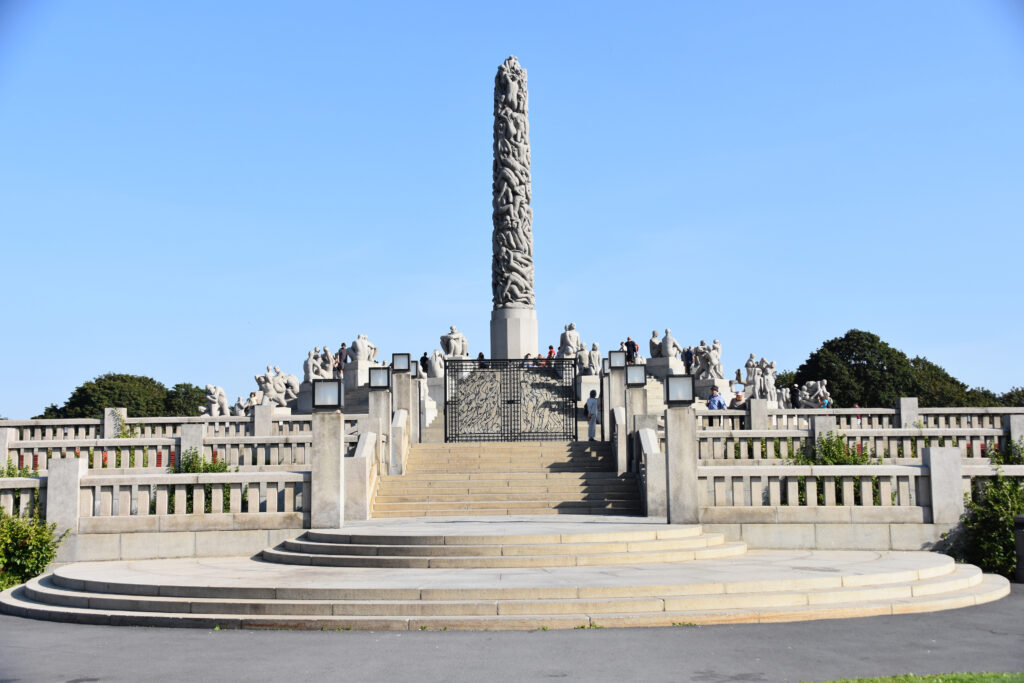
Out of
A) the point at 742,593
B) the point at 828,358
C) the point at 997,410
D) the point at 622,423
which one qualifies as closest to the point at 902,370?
the point at 828,358

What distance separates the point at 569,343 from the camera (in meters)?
51.2

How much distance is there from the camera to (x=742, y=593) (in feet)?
42.4

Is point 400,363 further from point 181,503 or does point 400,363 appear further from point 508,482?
point 181,503

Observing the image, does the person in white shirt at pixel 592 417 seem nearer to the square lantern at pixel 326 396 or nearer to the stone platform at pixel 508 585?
the square lantern at pixel 326 396

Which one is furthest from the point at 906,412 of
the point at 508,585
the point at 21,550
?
the point at 21,550

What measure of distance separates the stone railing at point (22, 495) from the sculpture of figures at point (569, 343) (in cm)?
3471

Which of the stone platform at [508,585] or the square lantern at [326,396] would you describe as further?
the square lantern at [326,396]

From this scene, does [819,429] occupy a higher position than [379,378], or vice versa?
[379,378]

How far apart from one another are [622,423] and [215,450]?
9.04 metres

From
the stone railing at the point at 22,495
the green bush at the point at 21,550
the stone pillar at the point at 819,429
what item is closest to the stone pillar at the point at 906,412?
the stone pillar at the point at 819,429

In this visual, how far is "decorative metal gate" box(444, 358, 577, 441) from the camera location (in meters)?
34.9

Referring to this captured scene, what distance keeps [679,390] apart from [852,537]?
12.3ft

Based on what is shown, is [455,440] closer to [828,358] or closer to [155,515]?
[155,515]

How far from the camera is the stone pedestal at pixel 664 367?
45525mm
